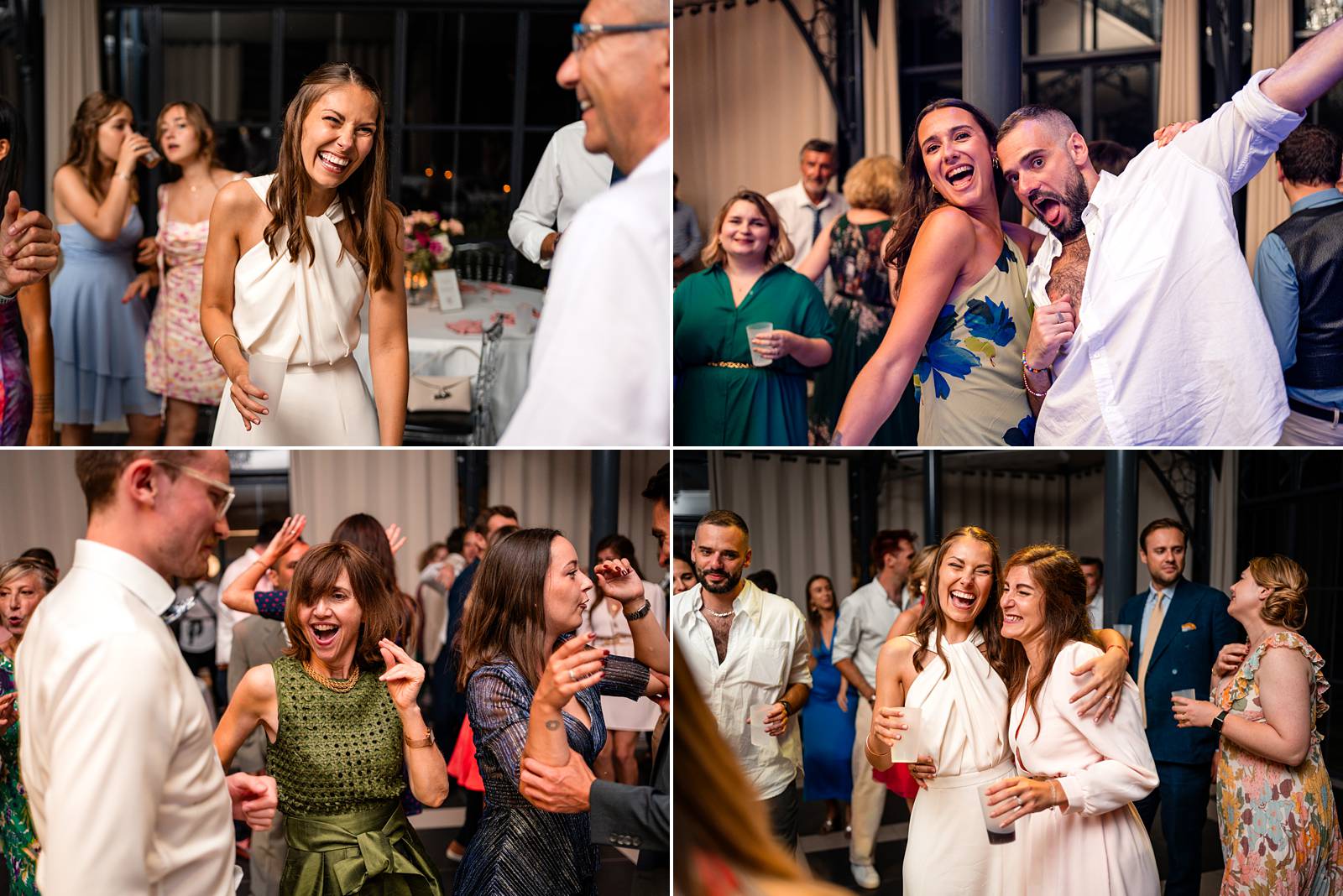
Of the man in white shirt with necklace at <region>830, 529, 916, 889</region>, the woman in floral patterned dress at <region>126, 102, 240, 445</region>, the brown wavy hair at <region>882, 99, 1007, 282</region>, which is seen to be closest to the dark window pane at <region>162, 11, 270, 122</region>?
the woman in floral patterned dress at <region>126, 102, 240, 445</region>

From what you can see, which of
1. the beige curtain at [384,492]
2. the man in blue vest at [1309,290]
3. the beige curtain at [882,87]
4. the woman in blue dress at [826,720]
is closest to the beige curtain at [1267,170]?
the man in blue vest at [1309,290]

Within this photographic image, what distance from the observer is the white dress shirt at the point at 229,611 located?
112 inches

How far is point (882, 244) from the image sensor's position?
9.93 ft

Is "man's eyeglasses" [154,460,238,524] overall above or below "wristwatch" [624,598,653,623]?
above

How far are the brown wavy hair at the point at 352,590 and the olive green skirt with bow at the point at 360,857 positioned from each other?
349 millimetres

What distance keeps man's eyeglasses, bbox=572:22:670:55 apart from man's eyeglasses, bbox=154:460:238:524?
1264mm

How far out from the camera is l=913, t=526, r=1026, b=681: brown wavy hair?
114 inches

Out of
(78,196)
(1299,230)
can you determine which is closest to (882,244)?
(1299,230)

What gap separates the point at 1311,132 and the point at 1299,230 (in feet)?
0.79

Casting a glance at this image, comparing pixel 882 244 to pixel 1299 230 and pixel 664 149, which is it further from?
pixel 1299 230

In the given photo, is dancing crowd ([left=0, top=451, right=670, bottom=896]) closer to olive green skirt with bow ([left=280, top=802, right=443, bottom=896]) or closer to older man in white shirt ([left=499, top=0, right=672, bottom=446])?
olive green skirt with bow ([left=280, top=802, right=443, bottom=896])

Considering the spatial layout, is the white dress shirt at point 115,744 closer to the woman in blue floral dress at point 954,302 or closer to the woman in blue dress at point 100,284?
the woman in blue dress at point 100,284

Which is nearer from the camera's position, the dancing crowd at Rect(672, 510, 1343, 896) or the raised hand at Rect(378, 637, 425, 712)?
the raised hand at Rect(378, 637, 425, 712)

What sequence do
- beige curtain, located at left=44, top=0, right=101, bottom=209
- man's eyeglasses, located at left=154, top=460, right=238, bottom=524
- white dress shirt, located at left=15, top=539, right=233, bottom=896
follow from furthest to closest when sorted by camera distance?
1. beige curtain, located at left=44, top=0, right=101, bottom=209
2. man's eyeglasses, located at left=154, top=460, right=238, bottom=524
3. white dress shirt, located at left=15, top=539, right=233, bottom=896
